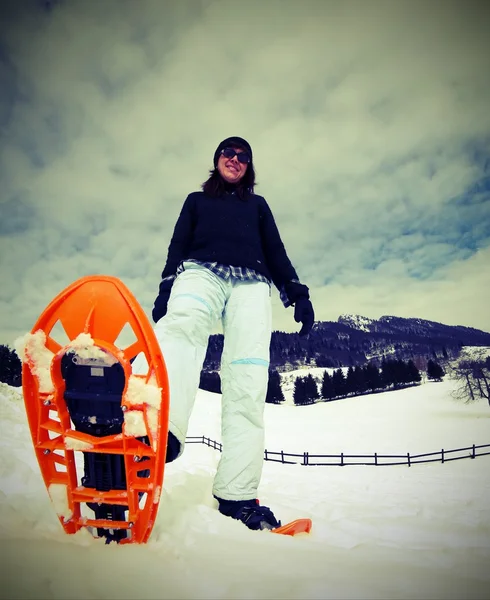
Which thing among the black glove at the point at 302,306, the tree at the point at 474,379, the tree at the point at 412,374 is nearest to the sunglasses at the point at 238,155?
the black glove at the point at 302,306

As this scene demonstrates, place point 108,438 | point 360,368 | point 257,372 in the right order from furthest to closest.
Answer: point 360,368
point 257,372
point 108,438

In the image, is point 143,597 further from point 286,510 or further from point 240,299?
point 286,510

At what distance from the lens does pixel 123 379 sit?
1355mm

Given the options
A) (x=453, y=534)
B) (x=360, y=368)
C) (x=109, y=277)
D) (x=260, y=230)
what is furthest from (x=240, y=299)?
(x=360, y=368)

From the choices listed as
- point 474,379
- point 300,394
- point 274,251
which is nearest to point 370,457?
point 274,251

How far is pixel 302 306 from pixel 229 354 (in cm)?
77

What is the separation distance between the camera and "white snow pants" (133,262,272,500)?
1827 mm

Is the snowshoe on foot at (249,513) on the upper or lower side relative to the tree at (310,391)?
upper

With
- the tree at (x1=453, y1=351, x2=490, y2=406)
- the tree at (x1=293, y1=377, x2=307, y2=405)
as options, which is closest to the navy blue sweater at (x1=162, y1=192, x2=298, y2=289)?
the tree at (x1=453, y1=351, x2=490, y2=406)

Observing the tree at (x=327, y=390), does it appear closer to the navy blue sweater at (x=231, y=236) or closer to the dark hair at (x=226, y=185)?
the navy blue sweater at (x=231, y=236)

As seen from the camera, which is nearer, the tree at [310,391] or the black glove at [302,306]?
the black glove at [302,306]

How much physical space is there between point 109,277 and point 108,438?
0.66m

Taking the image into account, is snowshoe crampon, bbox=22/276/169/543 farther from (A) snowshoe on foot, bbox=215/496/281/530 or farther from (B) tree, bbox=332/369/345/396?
(B) tree, bbox=332/369/345/396

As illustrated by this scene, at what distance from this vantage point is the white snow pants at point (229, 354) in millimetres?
1827
